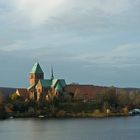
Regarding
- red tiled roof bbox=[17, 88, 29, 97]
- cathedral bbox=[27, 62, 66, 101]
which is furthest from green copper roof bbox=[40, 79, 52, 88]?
red tiled roof bbox=[17, 88, 29, 97]

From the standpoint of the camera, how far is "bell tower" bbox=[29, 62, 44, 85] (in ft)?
449

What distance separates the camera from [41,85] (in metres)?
132

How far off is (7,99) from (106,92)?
23822 millimetres

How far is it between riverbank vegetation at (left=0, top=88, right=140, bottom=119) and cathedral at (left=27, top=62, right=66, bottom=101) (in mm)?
2873

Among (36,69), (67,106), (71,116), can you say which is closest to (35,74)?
(36,69)

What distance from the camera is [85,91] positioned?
146m

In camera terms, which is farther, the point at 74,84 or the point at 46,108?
the point at 74,84

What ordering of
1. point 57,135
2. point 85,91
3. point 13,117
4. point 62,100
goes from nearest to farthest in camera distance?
point 57,135
point 13,117
point 62,100
point 85,91

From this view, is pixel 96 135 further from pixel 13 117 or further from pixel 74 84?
pixel 74 84

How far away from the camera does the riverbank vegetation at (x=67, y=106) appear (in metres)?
112

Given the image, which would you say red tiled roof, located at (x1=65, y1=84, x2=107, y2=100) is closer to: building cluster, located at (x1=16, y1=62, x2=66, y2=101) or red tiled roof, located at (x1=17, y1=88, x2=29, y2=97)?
building cluster, located at (x1=16, y1=62, x2=66, y2=101)

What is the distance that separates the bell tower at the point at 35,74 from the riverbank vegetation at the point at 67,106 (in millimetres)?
10298

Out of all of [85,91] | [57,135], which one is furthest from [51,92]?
[57,135]

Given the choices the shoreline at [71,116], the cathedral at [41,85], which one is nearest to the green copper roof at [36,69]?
the cathedral at [41,85]
